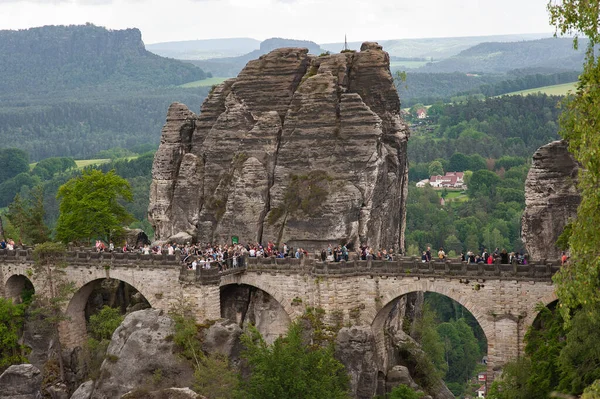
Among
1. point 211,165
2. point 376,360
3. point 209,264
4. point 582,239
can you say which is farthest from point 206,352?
point 582,239

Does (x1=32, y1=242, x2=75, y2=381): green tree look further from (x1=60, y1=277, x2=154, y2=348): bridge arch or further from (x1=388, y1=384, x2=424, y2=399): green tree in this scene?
(x1=388, y1=384, x2=424, y2=399): green tree

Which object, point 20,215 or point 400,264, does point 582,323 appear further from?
point 20,215

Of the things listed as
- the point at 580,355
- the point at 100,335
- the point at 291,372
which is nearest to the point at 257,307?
the point at 291,372

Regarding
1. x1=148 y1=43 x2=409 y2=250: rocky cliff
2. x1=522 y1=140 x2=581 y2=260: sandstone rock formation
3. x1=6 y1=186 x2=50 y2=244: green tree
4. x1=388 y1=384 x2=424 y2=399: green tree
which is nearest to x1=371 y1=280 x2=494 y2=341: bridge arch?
x1=388 y1=384 x2=424 y2=399: green tree

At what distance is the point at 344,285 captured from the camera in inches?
2202

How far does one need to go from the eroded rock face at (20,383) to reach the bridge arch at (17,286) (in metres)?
8.85

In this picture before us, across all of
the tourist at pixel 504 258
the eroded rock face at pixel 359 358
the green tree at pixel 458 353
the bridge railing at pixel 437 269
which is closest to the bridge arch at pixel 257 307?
the bridge railing at pixel 437 269

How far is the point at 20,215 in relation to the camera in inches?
2859

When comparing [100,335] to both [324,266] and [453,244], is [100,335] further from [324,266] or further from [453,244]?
[453,244]

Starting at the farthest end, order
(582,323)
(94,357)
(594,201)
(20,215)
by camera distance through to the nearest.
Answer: (20,215), (94,357), (582,323), (594,201)

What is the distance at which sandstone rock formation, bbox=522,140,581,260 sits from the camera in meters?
54.2

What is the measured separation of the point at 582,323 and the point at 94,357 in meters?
30.6

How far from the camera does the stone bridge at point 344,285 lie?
52.7 metres

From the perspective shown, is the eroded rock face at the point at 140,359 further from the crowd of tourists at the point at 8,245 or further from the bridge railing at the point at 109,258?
the crowd of tourists at the point at 8,245
